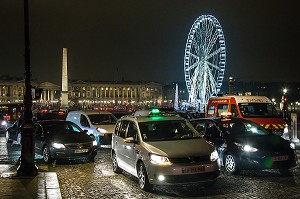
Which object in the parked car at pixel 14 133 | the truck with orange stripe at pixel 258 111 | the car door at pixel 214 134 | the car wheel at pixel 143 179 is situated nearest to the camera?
the car wheel at pixel 143 179

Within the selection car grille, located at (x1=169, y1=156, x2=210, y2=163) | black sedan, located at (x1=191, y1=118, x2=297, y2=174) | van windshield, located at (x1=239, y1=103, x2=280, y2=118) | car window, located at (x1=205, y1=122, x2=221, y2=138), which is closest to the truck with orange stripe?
van windshield, located at (x1=239, y1=103, x2=280, y2=118)

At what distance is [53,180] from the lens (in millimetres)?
11352

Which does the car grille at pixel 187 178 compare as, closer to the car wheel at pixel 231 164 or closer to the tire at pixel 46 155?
the car wheel at pixel 231 164

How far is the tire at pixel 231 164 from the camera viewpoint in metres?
11.7

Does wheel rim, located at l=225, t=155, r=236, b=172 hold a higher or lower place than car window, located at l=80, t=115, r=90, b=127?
lower

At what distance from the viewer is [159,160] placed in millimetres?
9656

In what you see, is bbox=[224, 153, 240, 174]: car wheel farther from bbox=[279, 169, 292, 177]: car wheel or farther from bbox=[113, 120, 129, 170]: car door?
bbox=[113, 120, 129, 170]: car door

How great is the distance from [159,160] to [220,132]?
11.6 feet

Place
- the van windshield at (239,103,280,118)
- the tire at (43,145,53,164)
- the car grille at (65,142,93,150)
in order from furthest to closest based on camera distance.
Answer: the van windshield at (239,103,280,118)
the tire at (43,145,53,164)
the car grille at (65,142,93,150)

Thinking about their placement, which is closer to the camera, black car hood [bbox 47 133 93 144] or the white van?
black car hood [bbox 47 133 93 144]

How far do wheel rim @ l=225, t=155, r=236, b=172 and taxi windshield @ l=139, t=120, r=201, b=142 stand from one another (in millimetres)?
1387

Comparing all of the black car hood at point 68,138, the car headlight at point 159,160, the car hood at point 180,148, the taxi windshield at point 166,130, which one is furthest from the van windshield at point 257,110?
the car headlight at point 159,160

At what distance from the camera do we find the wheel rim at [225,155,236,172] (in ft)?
38.8

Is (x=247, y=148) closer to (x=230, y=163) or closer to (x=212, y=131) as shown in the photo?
(x=230, y=163)
